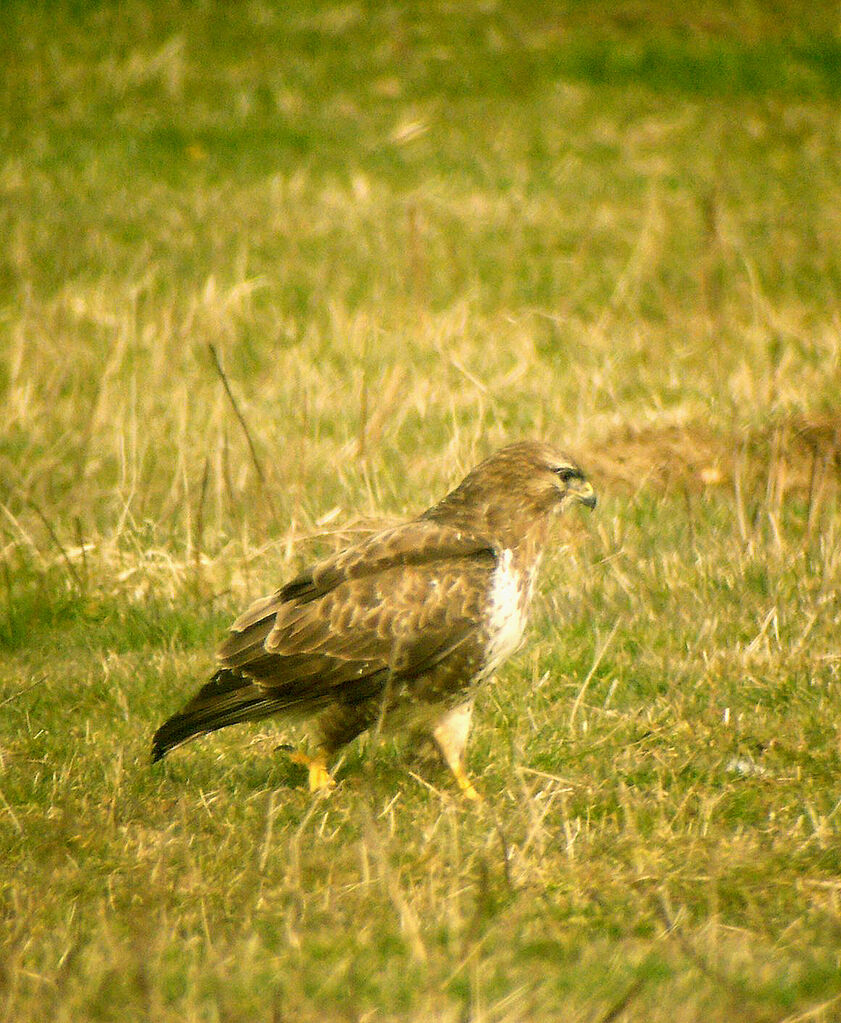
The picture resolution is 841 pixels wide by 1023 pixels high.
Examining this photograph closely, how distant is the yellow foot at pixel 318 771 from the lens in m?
3.96

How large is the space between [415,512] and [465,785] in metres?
1.91

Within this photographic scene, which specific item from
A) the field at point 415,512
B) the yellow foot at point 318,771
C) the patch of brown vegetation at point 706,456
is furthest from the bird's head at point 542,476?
the patch of brown vegetation at point 706,456

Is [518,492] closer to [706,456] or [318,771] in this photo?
[318,771]

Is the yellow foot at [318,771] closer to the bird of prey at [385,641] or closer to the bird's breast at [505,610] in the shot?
the bird of prey at [385,641]

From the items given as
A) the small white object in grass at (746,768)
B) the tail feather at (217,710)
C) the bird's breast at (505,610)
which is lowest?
the small white object in grass at (746,768)

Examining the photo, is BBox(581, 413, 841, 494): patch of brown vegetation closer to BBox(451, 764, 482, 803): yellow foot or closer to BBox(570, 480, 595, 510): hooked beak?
BBox(570, 480, 595, 510): hooked beak

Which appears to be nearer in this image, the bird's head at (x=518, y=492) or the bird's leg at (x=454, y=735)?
the bird's leg at (x=454, y=735)

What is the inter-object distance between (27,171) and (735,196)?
17.5ft

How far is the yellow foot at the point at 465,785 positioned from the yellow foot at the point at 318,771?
340mm

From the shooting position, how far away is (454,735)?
4.04m

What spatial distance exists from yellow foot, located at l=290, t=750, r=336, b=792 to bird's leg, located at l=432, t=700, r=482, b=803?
1.05 ft

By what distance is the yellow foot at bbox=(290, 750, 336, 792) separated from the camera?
3.96 m

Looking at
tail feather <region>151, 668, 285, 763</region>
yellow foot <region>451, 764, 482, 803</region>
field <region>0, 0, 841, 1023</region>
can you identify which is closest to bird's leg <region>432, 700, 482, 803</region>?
yellow foot <region>451, 764, 482, 803</region>

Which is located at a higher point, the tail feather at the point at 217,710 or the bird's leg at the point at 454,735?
the tail feather at the point at 217,710
